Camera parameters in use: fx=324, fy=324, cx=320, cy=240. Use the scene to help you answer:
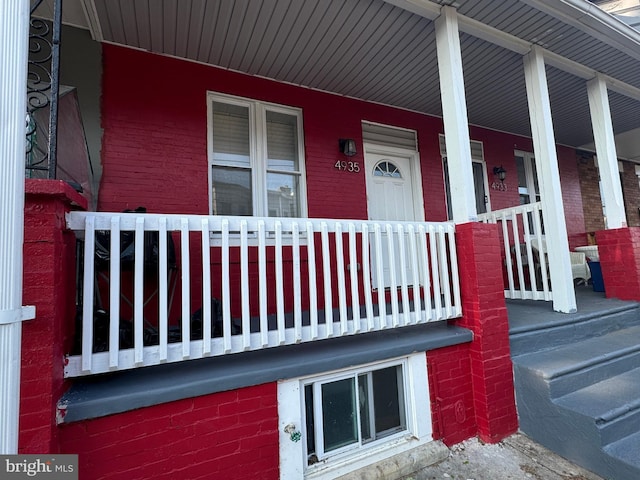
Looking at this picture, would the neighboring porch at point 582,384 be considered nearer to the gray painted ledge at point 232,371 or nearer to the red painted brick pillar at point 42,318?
the gray painted ledge at point 232,371

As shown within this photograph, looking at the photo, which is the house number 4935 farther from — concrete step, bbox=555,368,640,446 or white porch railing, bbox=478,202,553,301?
concrete step, bbox=555,368,640,446

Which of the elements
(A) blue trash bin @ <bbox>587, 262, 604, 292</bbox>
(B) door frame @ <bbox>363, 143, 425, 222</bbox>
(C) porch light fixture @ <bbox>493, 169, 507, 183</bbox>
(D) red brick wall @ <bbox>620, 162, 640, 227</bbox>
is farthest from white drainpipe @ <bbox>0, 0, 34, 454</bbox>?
(D) red brick wall @ <bbox>620, 162, 640, 227</bbox>

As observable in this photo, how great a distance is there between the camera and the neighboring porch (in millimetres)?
2082

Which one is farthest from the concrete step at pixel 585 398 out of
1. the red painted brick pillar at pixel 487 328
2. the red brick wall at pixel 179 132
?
the red brick wall at pixel 179 132

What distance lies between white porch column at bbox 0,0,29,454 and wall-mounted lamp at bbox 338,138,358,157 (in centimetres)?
330

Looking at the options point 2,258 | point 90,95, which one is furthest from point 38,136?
point 2,258

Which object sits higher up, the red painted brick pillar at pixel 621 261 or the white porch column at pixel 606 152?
the white porch column at pixel 606 152

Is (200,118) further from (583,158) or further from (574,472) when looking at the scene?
(583,158)

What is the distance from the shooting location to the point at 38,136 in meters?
2.32

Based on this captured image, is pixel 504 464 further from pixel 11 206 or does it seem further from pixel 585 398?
pixel 11 206

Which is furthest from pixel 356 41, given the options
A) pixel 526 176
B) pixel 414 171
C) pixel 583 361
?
pixel 526 176

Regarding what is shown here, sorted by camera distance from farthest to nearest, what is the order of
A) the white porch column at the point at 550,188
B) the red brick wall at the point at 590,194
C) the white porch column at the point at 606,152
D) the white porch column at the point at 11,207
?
the red brick wall at the point at 590,194 < the white porch column at the point at 606,152 < the white porch column at the point at 550,188 < the white porch column at the point at 11,207

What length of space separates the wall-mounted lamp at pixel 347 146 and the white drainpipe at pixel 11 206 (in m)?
3.30

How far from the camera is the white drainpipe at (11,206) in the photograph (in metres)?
1.10
